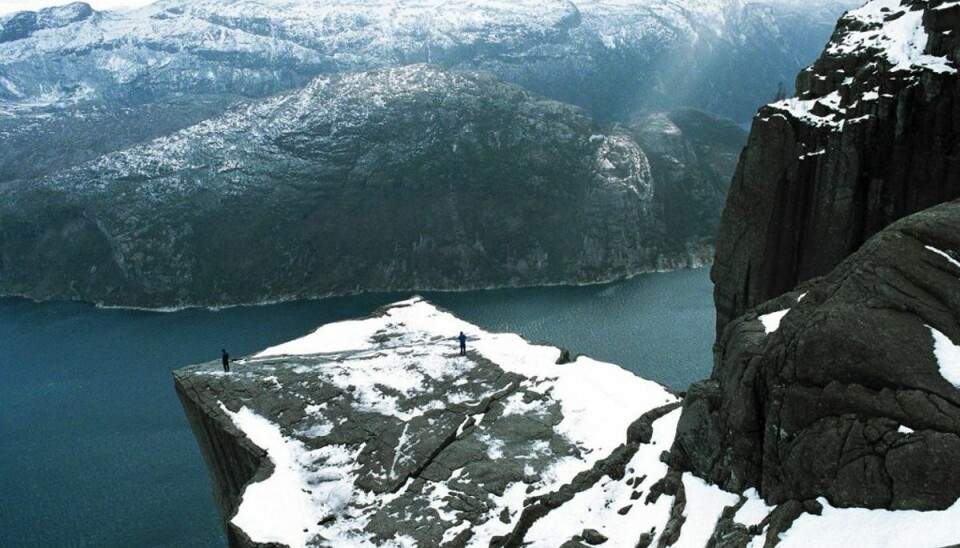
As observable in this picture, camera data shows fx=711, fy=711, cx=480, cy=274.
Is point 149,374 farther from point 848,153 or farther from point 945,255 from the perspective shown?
point 945,255

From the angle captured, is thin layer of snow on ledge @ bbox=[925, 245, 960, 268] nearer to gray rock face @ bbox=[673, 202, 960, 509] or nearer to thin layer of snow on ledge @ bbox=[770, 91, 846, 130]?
gray rock face @ bbox=[673, 202, 960, 509]

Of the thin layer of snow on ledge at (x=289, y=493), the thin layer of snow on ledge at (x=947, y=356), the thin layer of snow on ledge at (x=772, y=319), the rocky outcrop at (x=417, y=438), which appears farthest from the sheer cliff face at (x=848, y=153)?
the thin layer of snow on ledge at (x=289, y=493)

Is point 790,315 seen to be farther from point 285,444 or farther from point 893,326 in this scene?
point 285,444

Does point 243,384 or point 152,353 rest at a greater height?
point 243,384

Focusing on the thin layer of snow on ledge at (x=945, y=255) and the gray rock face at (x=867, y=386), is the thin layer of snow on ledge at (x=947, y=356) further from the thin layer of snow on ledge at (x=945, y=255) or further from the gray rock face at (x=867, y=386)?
the thin layer of snow on ledge at (x=945, y=255)

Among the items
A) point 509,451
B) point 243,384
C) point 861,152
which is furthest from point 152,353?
point 861,152

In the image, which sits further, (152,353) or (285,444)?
(152,353)

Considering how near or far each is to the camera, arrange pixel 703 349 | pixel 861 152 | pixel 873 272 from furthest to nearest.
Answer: pixel 703 349
pixel 861 152
pixel 873 272

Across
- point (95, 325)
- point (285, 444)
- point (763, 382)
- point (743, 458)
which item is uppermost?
point (763, 382)
